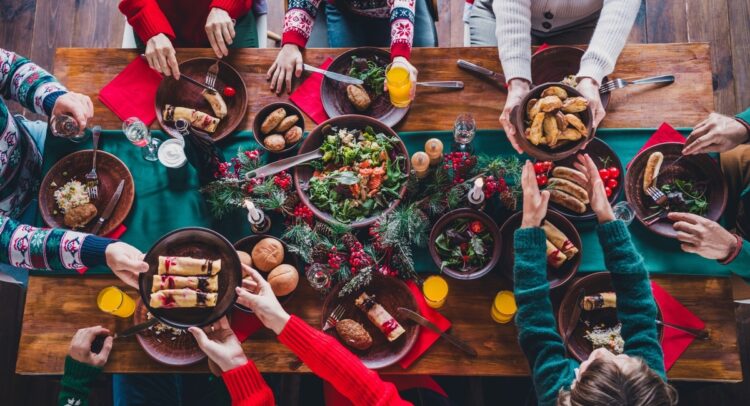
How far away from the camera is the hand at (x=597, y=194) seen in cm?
175

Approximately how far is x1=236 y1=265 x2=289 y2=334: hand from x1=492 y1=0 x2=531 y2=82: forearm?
1.19 meters

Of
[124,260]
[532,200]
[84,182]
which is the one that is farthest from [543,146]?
[84,182]

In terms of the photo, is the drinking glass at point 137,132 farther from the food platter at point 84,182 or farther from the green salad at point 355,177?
the green salad at point 355,177

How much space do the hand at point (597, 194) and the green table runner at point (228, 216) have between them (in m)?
0.17

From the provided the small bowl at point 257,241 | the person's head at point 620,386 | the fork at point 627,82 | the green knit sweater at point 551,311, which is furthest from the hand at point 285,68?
the person's head at point 620,386

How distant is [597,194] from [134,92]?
1.81 metres

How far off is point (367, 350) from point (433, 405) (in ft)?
1.69

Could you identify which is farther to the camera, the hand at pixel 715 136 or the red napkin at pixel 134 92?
the red napkin at pixel 134 92

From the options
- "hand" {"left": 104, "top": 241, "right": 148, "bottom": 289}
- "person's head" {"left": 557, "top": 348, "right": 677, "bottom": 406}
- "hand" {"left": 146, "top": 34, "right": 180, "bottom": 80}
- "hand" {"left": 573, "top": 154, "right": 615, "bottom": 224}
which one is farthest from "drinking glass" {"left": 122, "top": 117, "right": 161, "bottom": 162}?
"person's head" {"left": 557, "top": 348, "right": 677, "bottom": 406}

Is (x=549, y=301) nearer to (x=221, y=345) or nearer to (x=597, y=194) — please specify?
(x=597, y=194)

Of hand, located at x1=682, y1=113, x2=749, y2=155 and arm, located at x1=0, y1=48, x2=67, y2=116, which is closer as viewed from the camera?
hand, located at x1=682, y1=113, x2=749, y2=155

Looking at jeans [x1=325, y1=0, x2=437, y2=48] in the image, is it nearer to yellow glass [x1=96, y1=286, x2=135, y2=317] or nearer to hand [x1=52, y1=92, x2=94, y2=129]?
hand [x1=52, y1=92, x2=94, y2=129]

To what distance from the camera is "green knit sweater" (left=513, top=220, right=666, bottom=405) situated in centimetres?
168

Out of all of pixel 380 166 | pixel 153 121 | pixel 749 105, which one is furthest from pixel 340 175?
pixel 749 105
